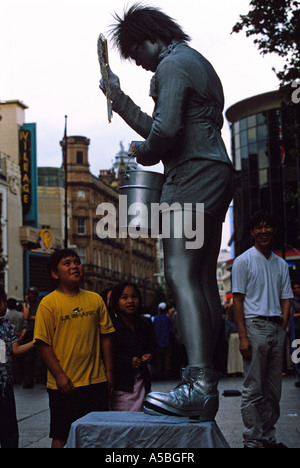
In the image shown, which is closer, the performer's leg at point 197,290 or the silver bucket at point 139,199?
the performer's leg at point 197,290

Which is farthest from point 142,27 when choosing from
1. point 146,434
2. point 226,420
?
point 226,420

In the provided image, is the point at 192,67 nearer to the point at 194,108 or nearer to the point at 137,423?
the point at 194,108

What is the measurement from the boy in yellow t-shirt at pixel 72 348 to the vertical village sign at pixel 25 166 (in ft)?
166

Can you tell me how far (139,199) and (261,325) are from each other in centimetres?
203

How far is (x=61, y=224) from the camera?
232 feet

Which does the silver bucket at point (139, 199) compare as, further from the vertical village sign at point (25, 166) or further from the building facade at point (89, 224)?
the building facade at point (89, 224)

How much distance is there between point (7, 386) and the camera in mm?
5051

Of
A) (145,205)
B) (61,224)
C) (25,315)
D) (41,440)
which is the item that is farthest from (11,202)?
(145,205)

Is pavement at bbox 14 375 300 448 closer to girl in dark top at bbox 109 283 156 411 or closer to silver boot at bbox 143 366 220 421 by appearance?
girl in dark top at bbox 109 283 156 411

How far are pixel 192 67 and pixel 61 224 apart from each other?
6753 centimetres

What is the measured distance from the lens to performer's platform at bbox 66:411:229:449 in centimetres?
314

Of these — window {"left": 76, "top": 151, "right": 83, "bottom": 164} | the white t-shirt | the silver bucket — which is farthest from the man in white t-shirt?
window {"left": 76, "top": 151, "right": 83, "bottom": 164}

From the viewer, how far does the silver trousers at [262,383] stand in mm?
5247

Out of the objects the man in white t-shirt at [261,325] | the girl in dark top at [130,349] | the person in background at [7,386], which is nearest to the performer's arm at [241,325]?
the man in white t-shirt at [261,325]
